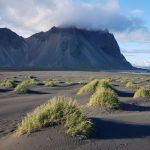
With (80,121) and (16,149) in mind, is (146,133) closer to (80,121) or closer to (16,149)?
(80,121)

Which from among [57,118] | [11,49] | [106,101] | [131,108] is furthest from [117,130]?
[11,49]

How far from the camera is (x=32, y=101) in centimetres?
2289

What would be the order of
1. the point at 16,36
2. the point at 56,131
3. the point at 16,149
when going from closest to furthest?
the point at 16,149, the point at 56,131, the point at 16,36

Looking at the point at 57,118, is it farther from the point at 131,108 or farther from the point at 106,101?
the point at 131,108

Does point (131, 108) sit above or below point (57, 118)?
below

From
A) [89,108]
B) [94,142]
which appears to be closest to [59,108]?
[94,142]

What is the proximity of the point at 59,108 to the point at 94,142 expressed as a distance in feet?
5.15

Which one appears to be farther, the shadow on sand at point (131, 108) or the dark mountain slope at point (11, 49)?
the dark mountain slope at point (11, 49)

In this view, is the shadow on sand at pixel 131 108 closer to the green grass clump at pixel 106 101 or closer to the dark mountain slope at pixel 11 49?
the green grass clump at pixel 106 101

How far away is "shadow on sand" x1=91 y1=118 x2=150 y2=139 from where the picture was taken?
10836 millimetres

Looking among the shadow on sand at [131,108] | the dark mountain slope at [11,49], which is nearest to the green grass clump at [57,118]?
the shadow on sand at [131,108]

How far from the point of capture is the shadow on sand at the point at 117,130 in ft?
35.6

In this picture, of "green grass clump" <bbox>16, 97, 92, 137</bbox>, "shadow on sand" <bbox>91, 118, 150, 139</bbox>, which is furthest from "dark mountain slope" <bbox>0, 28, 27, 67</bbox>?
"green grass clump" <bbox>16, 97, 92, 137</bbox>

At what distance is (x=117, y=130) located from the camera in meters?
11.4
